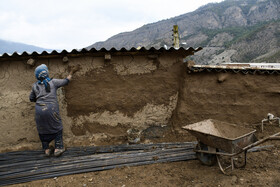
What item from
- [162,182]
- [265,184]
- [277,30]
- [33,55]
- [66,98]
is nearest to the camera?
[265,184]

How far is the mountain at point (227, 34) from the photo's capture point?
47.3 m

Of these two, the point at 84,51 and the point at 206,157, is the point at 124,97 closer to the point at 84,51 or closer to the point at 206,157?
the point at 84,51

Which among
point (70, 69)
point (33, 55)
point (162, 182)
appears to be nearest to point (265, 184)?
point (162, 182)

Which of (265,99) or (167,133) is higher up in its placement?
(265,99)

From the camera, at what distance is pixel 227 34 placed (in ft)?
222

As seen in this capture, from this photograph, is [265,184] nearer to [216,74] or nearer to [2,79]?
[216,74]

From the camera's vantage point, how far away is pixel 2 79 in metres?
4.53

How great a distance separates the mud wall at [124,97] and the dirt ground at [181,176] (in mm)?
→ 1264

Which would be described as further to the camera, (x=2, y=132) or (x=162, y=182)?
(x=2, y=132)

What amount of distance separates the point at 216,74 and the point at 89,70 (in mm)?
2967

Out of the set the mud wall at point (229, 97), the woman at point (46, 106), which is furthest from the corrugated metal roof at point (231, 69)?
the woman at point (46, 106)

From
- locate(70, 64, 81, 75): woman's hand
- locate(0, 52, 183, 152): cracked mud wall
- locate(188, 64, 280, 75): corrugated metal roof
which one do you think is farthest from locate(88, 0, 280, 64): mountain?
locate(70, 64, 81, 75): woman's hand

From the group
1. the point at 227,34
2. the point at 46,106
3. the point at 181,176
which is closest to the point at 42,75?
the point at 46,106

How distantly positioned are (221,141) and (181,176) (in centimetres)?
91
